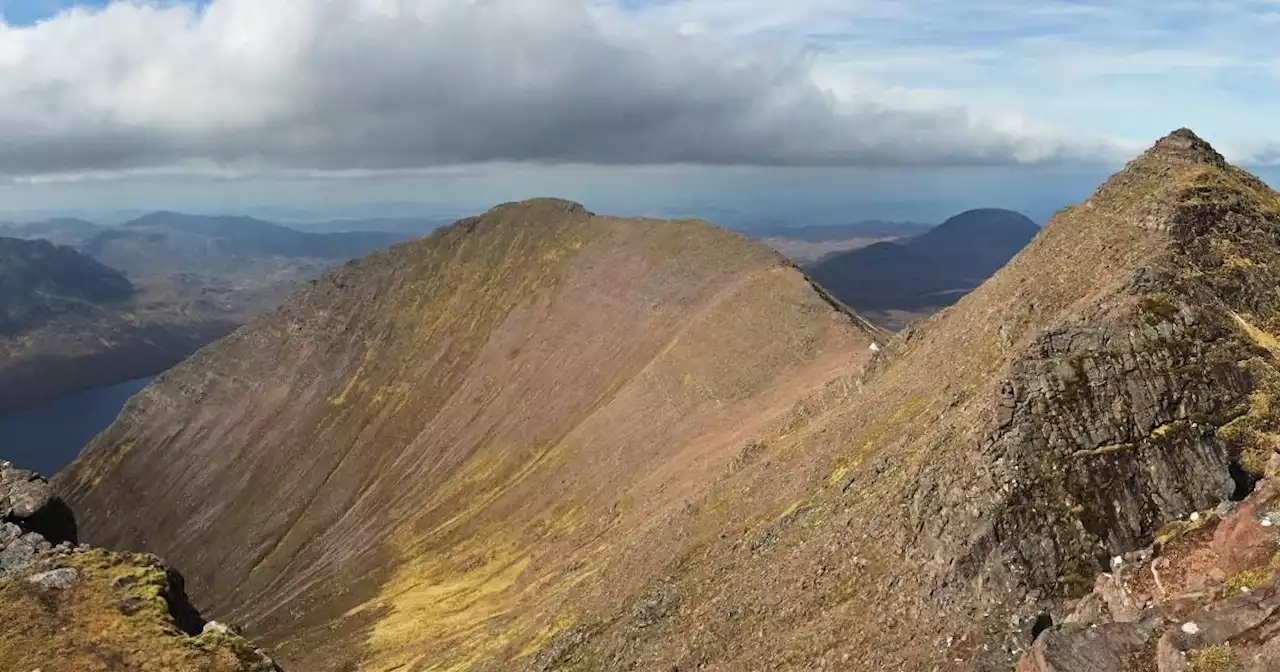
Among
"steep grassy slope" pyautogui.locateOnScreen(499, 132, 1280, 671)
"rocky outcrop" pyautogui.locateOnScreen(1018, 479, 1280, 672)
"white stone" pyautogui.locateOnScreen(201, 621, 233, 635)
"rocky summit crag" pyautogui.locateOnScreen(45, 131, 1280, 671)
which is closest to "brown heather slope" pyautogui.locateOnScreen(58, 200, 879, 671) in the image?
"rocky summit crag" pyautogui.locateOnScreen(45, 131, 1280, 671)

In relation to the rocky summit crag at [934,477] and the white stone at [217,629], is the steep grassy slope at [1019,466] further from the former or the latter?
the white stone at [217,629]

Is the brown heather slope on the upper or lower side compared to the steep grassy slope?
lower

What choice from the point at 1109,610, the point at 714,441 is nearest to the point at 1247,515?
the point at 1109,610

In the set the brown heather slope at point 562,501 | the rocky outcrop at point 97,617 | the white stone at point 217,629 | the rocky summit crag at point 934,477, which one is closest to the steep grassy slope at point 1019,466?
the rocky summit crag at point 934,477

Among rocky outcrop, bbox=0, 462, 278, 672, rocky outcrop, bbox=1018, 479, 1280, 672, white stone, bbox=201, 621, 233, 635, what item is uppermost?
rocky outcrop, bbox=1018, 479, 1280, 672

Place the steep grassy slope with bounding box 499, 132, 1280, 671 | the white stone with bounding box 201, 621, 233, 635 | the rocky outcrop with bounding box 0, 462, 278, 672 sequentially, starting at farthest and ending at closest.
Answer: the steep grassy slope with bounding box 499, 132, 1280, 671 → the white stone with bounding box 201, 621, 233, 635 → the rocky outcrop with bounding box 0, 462, 278, 672

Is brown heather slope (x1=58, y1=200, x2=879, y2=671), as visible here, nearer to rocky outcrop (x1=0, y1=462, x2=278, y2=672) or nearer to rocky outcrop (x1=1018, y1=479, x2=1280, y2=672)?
rocky outcrop (x1=1018, y1=479, x2=1280, y2=672)

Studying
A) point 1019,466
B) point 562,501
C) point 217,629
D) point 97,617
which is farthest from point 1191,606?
point 562,501

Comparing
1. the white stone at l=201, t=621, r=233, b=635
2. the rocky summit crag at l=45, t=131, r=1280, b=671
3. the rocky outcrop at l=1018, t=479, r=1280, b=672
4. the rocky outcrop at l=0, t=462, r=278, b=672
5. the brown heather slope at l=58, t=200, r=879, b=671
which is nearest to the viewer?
the rocky outcrop at l=1018, t=479, r=1280, b=672

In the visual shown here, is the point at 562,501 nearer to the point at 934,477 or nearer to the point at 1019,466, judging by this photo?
the point at 934,477
